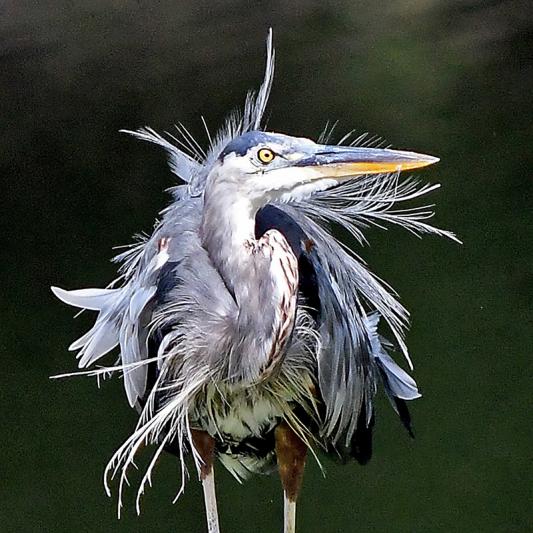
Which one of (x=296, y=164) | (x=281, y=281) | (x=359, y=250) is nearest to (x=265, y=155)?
(x=296, y=164)

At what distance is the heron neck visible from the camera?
1357mm

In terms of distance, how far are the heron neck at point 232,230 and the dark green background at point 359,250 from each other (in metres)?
0.82

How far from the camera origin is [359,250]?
8.32 ft

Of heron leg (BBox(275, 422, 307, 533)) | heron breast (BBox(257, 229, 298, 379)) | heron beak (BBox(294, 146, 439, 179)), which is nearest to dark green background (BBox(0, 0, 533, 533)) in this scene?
heron leg (BBox(275, 422, 307, 533))

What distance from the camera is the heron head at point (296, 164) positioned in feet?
4.31

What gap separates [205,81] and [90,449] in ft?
3.24

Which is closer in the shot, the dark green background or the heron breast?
the heron breast

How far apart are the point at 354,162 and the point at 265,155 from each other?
0.11 meters

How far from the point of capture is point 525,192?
2.58 metres

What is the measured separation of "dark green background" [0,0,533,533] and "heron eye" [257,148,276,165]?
96 centimetres

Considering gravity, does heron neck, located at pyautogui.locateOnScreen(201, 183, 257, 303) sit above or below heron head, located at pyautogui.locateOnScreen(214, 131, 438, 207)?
below

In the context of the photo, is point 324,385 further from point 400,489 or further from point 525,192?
point 525,192

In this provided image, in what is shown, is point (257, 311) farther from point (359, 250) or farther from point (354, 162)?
point (359, 250)

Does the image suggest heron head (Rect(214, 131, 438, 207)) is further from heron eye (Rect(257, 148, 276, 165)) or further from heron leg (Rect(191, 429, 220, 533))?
heron leg (Rect(191, 429, 220, 533))
